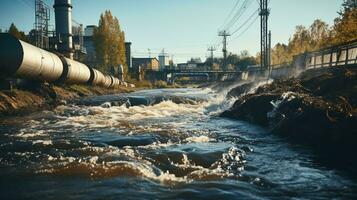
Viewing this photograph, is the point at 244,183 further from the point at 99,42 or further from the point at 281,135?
the point at 99,42

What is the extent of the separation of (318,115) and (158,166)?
6.22 metres

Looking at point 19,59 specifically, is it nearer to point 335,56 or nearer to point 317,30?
point 335,56

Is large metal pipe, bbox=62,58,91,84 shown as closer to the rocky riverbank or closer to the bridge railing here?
the rocky riverbank

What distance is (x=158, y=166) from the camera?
920cm

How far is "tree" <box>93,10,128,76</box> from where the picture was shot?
7019 centimetres

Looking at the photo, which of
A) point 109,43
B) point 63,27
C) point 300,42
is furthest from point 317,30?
point 63,27

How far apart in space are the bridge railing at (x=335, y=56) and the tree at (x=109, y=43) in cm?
4509

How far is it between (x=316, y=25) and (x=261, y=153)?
59.4 m

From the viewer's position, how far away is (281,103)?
15.8m

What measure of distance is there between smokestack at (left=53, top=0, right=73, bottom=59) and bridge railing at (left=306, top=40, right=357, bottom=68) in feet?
87.0

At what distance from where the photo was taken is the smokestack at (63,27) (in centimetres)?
4294

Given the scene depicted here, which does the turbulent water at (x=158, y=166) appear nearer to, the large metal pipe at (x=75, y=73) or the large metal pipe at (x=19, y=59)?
the large metal pipe at (x=19, y=59)

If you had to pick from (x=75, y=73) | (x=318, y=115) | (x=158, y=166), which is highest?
(x=75, y=73)

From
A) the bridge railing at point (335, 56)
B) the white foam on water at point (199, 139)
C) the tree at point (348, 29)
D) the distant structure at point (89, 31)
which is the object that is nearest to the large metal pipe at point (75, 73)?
the bridge railing at point (335, 56)
